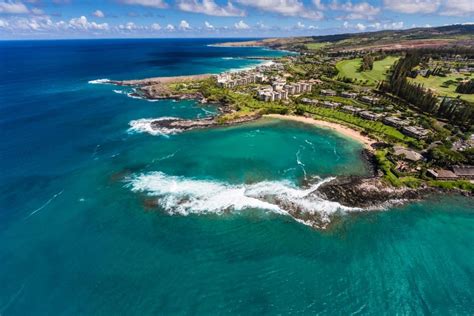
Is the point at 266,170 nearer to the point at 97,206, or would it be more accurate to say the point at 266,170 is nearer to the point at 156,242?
the point at 156,242

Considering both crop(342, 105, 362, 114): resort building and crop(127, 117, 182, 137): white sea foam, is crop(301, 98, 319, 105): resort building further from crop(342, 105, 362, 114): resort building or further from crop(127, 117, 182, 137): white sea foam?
crop(127, 117, 182, 137): white sea foam

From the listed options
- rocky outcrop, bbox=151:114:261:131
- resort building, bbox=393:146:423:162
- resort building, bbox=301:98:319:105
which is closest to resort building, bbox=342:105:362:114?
resort building, bbox=301:98:319:105

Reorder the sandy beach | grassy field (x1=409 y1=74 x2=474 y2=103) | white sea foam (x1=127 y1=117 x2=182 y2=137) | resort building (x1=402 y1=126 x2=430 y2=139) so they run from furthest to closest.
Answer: grassy field (x1=409 y1=74 x2=474 y2=103) < white sea foam (x1=127 y1=117 x2=182 y2=137) < the sandy beach < resort building (x1=402 y1=126 x2=430 y2=139)

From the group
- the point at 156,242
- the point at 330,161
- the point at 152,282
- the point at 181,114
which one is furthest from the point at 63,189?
the point at 330,161

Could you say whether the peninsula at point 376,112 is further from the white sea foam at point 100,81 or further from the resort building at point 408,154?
the white sea foam at point 100,81

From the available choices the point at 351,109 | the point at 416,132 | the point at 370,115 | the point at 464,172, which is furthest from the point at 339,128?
the point at 464,172
